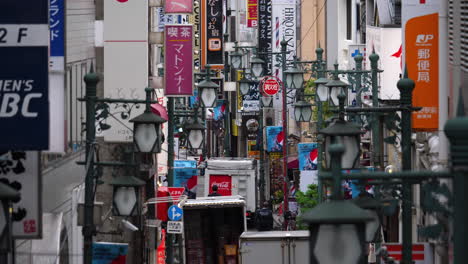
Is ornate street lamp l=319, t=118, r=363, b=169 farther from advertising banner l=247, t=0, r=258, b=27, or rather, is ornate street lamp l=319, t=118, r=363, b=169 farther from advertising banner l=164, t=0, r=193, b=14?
advertising banner l=247, t=0, r=258, b=27

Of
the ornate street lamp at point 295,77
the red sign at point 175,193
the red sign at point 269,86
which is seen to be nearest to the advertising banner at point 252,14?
the red sign at point 269,86

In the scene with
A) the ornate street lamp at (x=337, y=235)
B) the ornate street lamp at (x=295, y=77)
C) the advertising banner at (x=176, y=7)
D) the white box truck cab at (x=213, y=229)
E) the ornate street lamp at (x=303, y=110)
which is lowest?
the white box truck cab at (x=213, y=229)

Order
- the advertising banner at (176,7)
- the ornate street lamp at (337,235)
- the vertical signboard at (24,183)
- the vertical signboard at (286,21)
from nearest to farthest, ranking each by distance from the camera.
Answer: the ornate street lamp at (337,235)
the vertical signboard at (24,183)
the advertising banner at (176,7)
the vertical signboard at (286,21)

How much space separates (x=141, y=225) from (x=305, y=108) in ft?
24.3

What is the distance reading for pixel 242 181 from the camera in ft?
148

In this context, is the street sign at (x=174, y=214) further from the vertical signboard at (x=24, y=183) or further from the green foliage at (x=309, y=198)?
the vertical signboard at (x=24, y=183)

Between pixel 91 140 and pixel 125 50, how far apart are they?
401 inches

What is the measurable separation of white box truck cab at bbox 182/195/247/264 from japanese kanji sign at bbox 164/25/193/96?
3.61 m

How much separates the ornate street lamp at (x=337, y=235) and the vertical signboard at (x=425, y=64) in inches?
504

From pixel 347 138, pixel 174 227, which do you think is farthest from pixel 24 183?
pixel 174 227

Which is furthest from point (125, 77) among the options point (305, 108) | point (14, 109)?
point (14, 109)

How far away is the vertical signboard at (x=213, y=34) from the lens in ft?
198

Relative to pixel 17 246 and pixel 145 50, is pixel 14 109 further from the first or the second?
pixel 145 50

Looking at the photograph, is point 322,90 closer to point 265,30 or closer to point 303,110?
point 303,110
